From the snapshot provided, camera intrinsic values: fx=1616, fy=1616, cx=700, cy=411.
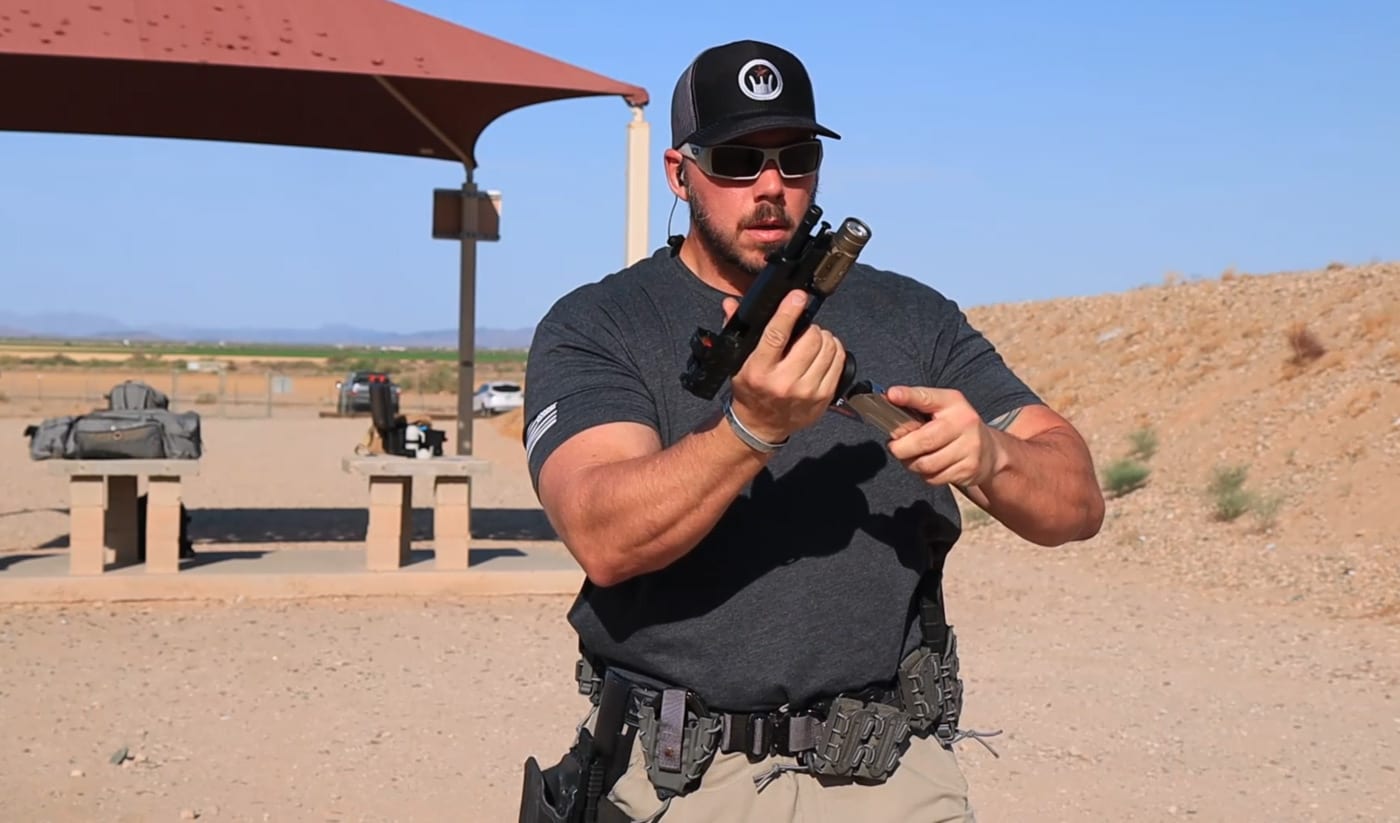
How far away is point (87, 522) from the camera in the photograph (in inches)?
378

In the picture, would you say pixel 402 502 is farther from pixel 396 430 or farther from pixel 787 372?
pixel 787 372

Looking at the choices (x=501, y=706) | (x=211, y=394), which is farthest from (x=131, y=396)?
(x=211, y=394)

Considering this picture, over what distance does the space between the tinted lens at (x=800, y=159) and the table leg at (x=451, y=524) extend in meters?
7.73

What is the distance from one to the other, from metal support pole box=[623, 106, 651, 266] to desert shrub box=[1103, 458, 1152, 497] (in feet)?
23.8

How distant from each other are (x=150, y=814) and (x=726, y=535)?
400cm

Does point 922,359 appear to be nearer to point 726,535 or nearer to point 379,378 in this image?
point 726,535

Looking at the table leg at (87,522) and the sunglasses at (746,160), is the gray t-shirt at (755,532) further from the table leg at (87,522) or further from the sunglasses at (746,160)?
the table leg at (87,522)

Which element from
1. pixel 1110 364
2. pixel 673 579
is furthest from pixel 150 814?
pixel 1110 364

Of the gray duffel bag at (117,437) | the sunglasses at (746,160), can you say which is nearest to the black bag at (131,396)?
the gray duffel bag at (117,437)

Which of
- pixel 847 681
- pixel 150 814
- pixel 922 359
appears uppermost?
pixel 922 359

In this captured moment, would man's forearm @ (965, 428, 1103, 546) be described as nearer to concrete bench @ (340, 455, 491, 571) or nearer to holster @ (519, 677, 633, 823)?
holster @ (519, 677, 633, 823)

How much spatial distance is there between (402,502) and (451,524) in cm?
38

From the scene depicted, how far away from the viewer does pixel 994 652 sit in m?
9.04

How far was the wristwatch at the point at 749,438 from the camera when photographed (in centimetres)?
206
